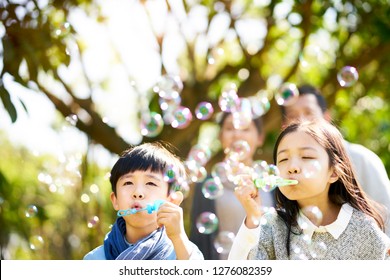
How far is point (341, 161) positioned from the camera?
2.63 m

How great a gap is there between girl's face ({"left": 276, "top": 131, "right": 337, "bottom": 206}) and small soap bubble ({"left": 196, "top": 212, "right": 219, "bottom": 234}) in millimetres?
498

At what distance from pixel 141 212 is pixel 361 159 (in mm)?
1011

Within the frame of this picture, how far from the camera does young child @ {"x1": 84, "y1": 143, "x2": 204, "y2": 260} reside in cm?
253

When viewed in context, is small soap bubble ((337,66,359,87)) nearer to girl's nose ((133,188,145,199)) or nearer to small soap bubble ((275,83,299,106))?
small soap bubble ((275,83,299,106))

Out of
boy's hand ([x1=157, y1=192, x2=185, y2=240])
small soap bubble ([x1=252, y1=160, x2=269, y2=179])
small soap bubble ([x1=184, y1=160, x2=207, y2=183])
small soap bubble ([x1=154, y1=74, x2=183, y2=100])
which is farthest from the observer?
small soap bubble ([x1=154, y1=74, x2=183, y2=100])

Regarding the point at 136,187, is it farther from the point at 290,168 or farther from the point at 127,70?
the point at 127,70

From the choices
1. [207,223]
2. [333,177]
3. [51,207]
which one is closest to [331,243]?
[333,177]

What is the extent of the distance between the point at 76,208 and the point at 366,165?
6674 mm

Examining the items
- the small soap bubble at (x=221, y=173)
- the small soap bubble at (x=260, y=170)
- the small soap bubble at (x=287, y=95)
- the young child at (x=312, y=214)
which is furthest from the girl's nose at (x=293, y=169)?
the small soap bubble at (x=287, y=95)

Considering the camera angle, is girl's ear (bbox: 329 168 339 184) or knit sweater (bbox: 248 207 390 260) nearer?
knit sweater (bbox: 248 207 390 260)

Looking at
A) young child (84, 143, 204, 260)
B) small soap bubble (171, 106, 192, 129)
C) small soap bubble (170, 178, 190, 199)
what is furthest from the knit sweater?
small soap bubble (171, 106, 192, 129)

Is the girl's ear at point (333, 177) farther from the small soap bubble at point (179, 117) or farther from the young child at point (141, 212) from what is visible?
the small soap bubble at point (179, 117)
